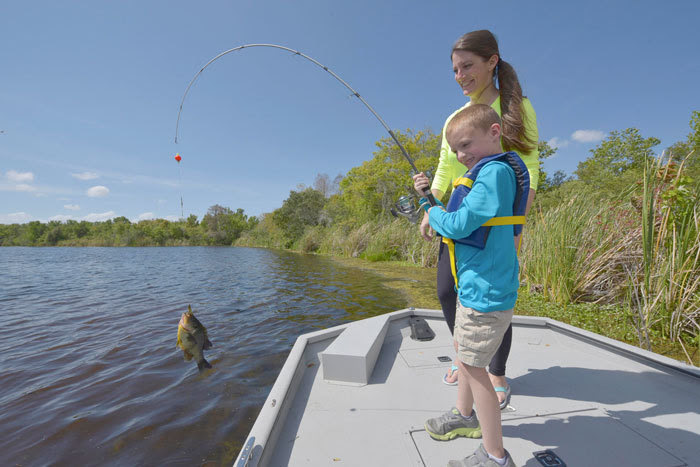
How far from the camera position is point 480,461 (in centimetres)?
118

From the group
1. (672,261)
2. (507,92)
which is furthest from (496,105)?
(672,261)

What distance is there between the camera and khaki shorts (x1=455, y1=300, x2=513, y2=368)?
1188mm

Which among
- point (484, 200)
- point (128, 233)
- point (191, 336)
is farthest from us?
point (128, 233)

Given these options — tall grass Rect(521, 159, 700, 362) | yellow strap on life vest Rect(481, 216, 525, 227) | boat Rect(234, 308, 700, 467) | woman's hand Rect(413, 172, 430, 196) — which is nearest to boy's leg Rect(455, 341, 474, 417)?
boat Rect(234, 308, 700, 467)

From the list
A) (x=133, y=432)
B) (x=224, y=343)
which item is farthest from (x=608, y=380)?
(x=224, y=343)

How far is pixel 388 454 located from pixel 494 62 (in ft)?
7.02

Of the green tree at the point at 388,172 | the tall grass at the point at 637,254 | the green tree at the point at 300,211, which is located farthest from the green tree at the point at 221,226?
the tall grass at the point at 637,254

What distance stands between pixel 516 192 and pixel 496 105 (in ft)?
2.32

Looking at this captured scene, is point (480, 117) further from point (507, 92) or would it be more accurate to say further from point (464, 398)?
point (464, 398)

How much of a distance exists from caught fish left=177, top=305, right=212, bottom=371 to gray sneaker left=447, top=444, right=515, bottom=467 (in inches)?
90.7

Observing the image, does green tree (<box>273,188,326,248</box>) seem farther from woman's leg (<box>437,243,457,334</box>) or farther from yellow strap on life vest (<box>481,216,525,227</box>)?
yellow strap on life vest (<box>481,216,525,227</box>)

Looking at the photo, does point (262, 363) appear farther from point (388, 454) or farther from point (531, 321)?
point (531, 321)

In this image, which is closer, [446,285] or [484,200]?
[484,200]

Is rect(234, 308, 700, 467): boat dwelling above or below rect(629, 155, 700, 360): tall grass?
below
